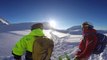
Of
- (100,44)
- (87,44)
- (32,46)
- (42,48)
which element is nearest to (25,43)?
(32,46)

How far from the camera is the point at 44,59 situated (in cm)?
708

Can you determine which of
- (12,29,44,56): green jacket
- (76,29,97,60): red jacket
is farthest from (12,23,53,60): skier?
(76,29,97,60): red jacket

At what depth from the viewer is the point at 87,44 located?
305 inches

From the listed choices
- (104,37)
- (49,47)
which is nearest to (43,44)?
(49,47)

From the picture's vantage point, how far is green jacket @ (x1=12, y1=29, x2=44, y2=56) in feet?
21.4

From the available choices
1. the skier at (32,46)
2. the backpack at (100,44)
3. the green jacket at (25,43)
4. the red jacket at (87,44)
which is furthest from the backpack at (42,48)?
the backpack at (100,44)

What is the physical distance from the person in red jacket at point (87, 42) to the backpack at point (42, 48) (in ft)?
3.98

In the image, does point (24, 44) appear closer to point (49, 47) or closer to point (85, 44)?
point (49, 47)

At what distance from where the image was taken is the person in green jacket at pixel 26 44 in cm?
652

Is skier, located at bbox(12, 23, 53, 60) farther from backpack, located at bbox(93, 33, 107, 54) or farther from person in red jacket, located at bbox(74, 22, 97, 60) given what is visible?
backpack, located at bbox(93, 33, 107, 54)

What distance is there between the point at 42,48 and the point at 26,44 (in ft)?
1.64

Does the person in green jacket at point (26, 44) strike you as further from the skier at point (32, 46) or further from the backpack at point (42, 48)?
the backpack at point (42, 48)

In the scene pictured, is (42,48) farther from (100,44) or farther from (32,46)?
(100,44)

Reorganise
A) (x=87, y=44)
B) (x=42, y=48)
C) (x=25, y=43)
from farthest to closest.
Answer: (x=87, y=44) < (x=42, y=48) < (x=25, y=43)
